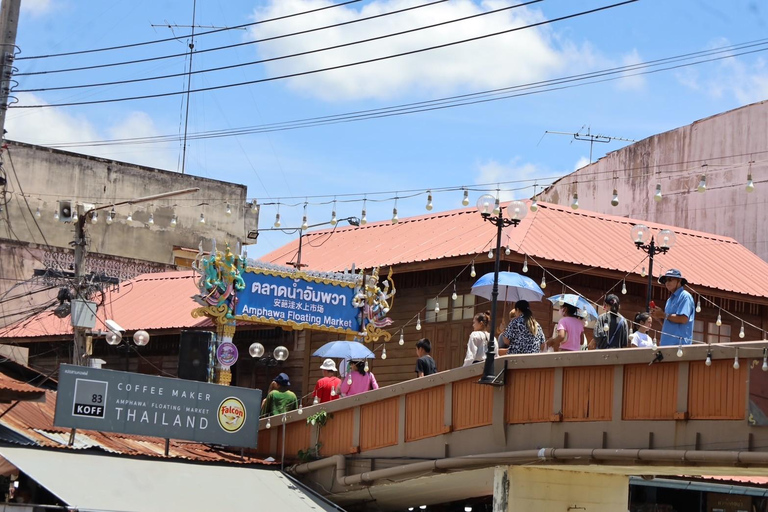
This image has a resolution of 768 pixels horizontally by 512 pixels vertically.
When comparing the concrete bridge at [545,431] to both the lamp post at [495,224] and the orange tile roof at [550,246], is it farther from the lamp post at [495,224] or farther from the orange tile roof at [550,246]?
the orange tile roof at [550,246]

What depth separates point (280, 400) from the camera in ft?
69.5

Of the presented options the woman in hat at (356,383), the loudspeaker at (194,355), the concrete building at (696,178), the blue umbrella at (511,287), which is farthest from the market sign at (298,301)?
the concrete building at (696,178)

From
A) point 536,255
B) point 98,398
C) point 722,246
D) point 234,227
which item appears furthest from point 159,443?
point 234,227

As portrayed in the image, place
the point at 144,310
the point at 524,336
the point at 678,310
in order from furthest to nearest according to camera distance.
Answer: the point at 144,310, the point at 524,336, the point at 678,310

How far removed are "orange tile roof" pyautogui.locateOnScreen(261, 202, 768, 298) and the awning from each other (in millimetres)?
6220

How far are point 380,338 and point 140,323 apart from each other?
6957 millimetres

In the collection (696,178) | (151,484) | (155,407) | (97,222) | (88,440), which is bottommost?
(151,484)

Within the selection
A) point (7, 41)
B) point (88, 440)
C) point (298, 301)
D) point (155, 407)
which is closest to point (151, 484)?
point (155, 407)

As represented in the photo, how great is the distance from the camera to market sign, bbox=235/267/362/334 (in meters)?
22.5

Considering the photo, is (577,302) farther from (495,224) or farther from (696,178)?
(696,178)

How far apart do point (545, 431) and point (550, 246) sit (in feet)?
23.8

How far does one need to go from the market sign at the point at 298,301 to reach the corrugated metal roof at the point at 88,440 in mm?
2789

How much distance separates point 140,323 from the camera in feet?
95.6

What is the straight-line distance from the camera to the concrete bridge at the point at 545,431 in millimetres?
14711
